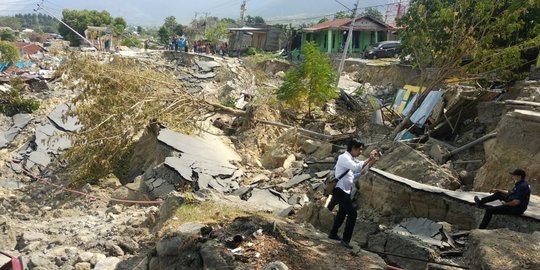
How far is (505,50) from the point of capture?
11.5m

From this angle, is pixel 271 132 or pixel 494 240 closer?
pixel 494 240

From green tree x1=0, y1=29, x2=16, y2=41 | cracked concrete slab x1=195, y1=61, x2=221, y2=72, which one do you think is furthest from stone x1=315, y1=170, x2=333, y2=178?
green tree x1=0, y1=29, x2=16, y2=41

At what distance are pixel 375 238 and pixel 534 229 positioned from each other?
1.98 m

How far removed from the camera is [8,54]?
38.5 metres

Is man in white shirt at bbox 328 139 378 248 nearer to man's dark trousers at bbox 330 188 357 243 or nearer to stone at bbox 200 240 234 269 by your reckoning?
man's dark trousers at bbox 330 188 357 243

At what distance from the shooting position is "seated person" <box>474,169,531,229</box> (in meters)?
5.75

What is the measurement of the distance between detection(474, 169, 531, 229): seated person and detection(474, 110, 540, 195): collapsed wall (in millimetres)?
1855

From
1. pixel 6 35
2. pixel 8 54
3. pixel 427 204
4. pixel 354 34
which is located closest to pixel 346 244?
pixel 427 204

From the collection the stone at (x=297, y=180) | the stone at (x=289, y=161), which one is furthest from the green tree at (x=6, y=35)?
the stone at (x=297, y=180)

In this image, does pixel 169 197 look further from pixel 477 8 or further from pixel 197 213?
pixel 477 8

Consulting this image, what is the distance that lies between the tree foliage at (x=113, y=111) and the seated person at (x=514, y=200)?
9020 mm

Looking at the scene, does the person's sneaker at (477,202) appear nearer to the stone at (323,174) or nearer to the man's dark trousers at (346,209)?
the man's dark trousers at (346,209)

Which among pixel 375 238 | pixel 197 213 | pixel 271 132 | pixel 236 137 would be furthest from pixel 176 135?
pixel 375 238

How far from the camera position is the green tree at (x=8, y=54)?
37406 mm
